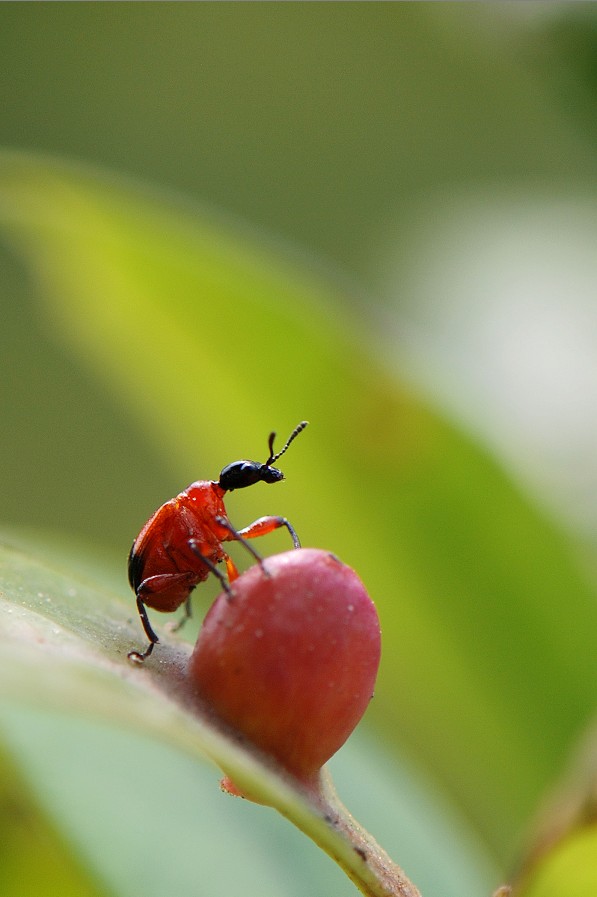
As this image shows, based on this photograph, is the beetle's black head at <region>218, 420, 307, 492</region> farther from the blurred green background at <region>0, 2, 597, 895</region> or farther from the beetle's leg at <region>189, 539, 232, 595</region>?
the blurred green background at <region>0, 2, 597, 895</region>

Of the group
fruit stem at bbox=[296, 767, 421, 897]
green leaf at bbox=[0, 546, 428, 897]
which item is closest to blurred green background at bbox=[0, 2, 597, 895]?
green leaf at bbox=[0, 546, 428, 897]

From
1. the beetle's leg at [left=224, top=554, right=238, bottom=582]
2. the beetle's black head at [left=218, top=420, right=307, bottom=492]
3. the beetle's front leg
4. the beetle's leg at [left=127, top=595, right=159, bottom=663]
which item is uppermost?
the beetle's black head at [left=218, top=420, right=307, bottom=492]

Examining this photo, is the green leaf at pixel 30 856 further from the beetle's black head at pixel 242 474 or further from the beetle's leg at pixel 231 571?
the beetle's black head at pixel 242 474

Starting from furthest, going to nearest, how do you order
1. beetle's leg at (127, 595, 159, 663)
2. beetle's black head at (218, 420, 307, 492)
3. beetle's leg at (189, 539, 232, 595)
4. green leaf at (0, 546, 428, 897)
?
beetle's black head at (218, 420, 307, 492), beetle's leg at (189, 539, 232, 595), beetle's leg at (127, 595, 159, 663), green leaf at (0, 546, 428, 897)

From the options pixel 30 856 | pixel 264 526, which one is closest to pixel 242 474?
pixel 264 526

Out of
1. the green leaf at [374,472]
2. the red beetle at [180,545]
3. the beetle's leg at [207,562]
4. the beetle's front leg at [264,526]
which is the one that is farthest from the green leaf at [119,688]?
the green leaf at [374,472]

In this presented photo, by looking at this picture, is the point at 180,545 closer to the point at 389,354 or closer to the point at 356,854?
the point at 356,854

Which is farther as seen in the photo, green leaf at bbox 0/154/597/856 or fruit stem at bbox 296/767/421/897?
green leaf at bbox 0/154/597/856
